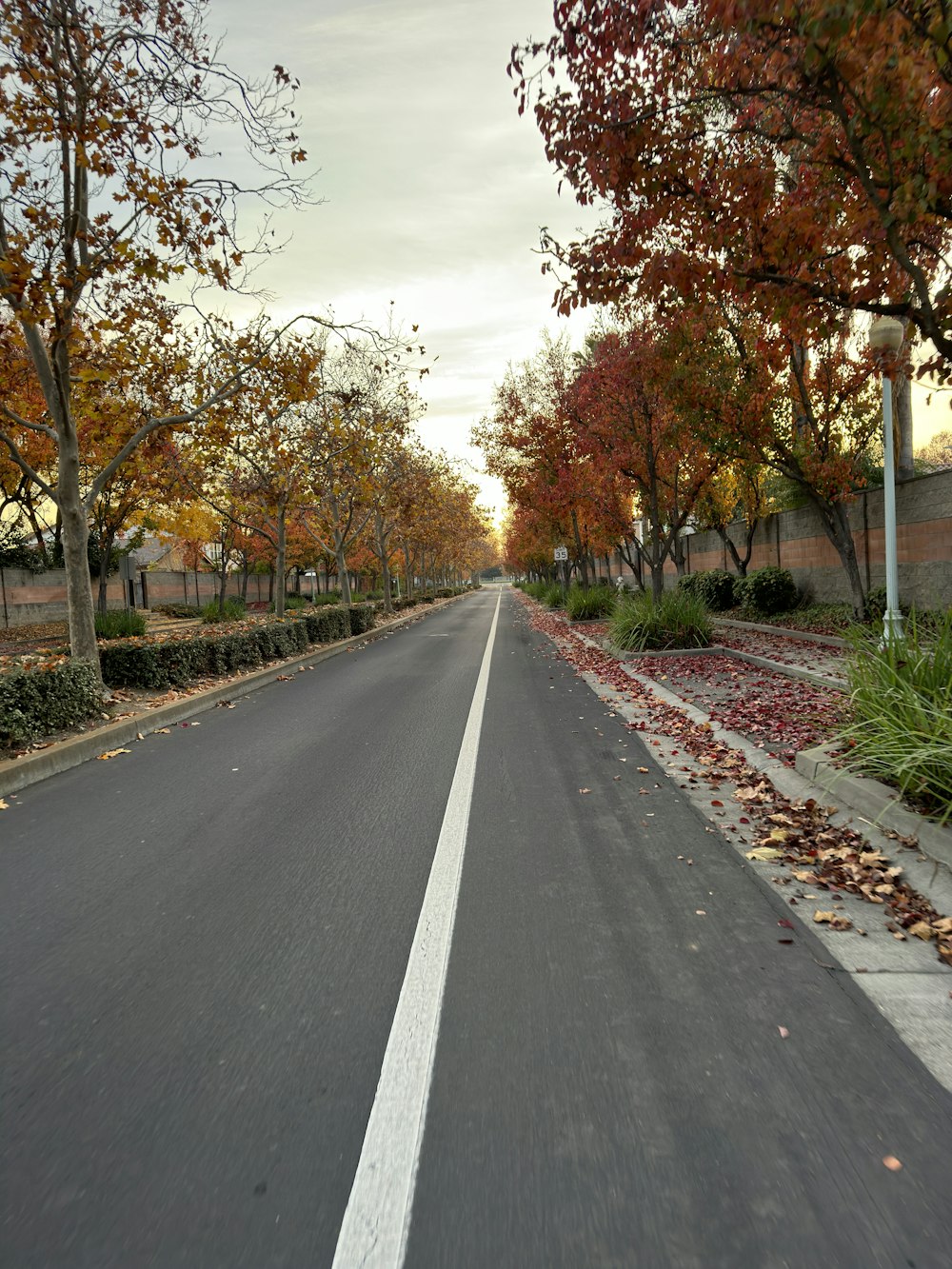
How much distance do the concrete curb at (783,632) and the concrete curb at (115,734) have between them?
9.44m

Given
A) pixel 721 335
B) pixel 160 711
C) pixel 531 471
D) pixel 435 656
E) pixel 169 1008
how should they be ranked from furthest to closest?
pixel 531 471, pixel 435 656, pixel 721 335, pixel 160 711, pixel 169 1008

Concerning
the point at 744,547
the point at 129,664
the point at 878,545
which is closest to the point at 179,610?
the point at 744,547

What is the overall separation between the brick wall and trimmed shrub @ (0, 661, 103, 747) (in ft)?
41.5

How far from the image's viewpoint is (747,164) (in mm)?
5648

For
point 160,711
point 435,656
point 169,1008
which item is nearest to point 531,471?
point 435,656

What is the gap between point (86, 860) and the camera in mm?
4750

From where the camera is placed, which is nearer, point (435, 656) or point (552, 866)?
point (552, 866)

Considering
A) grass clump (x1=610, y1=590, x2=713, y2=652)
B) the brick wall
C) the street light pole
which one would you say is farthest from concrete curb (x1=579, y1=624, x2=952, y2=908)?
the brick wall

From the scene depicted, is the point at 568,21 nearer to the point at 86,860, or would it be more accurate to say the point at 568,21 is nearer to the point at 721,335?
the point at 86,860

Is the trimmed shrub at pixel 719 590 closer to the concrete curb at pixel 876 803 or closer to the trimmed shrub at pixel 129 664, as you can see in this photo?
the trimmed shrub at pixel 129 664

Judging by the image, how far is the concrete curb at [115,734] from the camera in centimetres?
684

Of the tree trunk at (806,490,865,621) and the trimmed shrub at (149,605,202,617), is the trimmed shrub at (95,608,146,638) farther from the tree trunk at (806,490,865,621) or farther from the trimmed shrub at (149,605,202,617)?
the tree trunk at (806,490,865,621)

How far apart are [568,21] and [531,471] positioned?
23.8 metres

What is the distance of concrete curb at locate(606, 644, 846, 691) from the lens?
32.9 ft
